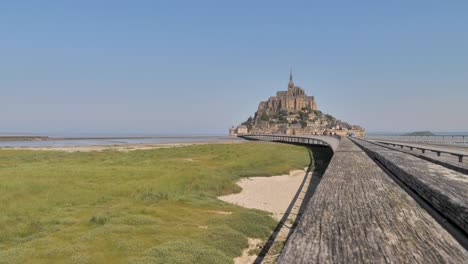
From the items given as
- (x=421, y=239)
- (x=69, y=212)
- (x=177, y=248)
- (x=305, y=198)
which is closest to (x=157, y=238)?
(x=177, y=248)

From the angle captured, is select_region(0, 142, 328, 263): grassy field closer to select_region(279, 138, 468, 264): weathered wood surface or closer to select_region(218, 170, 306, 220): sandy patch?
select_region(218, 170, 306, 220): sandy patch

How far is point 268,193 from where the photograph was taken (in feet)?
56.8

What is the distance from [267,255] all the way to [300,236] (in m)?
5.98

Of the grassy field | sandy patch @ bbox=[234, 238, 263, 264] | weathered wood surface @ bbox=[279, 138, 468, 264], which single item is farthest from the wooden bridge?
the grassy field

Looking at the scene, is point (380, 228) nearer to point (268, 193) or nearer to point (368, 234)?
point (368, 234)

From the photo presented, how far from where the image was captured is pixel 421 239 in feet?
9.59

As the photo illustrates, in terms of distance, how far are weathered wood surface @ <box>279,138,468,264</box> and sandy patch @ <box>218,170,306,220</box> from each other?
8.13m

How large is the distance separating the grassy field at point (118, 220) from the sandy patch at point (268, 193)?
3.45ft

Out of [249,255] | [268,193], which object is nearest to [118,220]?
[249,255]

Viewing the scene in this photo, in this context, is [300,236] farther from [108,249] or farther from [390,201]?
[108,249]

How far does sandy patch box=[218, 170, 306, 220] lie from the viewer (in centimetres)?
1434

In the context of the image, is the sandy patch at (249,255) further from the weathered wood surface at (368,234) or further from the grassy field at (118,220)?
the weathered wood surface at (368,234)

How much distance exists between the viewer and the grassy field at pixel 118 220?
291 inches

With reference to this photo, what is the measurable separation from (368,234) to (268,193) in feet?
47.3
